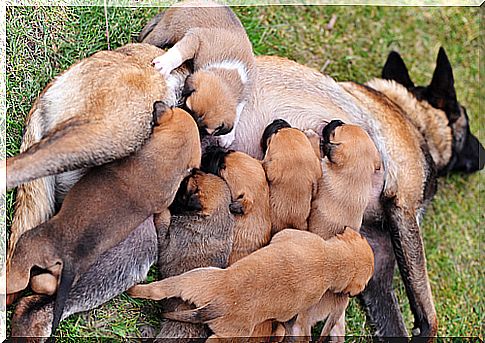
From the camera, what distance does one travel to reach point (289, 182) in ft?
12.0

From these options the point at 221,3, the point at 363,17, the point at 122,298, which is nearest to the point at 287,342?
the point at 122,298

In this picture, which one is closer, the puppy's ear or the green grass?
the puppy's ear

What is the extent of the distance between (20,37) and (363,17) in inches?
102

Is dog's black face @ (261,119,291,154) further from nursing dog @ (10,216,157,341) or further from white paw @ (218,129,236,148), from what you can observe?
nursing dog @ (10,216,157,341)

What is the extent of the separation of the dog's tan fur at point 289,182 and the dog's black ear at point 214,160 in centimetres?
22

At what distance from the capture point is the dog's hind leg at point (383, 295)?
4.39 meters

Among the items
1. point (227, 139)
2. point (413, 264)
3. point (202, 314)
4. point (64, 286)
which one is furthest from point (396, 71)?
point (64, 286)

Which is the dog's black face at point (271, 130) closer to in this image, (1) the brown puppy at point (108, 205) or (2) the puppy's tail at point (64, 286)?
(1) the brown puppy at point (108, 205)

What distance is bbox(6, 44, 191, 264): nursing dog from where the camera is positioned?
2.97 metres

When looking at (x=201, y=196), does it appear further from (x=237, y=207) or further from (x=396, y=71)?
(x=396, y=71)

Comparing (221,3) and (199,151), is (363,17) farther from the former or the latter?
(199,151)

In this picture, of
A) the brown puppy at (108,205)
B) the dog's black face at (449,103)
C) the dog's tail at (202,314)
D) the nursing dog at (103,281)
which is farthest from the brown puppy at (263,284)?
the dog's black face at (449,103)

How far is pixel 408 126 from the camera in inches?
179

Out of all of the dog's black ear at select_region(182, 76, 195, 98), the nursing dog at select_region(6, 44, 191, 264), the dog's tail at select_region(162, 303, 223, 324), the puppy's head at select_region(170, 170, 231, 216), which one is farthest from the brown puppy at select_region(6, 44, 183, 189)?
the dog's tail at select_region(162, 303, 223, 324)
